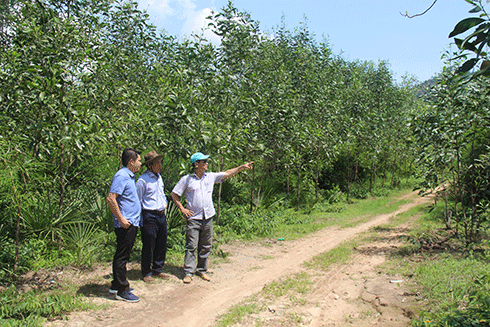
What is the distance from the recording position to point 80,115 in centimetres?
589

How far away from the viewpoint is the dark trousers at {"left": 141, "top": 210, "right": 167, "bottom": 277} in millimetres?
5555

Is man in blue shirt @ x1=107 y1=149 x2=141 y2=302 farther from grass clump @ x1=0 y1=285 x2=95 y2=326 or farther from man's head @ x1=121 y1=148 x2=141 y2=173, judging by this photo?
grass clump @ x1=0 y1=285 x2=95 y2=326

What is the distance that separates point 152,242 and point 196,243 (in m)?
0.73

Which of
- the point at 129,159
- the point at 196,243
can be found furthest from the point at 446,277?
the point at 129,159

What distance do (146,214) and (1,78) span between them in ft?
10.4

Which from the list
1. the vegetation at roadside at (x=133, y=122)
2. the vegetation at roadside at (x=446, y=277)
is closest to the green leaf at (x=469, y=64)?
the vegetation at roadside at (x=133, y=122)

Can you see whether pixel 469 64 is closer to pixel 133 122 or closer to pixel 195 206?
pixel 195 206

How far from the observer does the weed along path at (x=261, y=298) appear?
181 inches

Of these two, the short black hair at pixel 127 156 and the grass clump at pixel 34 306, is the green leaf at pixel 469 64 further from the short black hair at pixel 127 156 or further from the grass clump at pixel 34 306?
the grass clump at pixel 34 306

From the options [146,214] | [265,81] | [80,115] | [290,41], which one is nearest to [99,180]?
[80,115]

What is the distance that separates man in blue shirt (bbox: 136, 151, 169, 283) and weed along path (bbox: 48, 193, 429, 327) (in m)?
0.38

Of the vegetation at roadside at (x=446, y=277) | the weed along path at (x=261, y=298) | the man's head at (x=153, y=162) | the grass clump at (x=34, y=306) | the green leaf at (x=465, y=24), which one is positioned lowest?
the weed along path at (x=261, y=298)

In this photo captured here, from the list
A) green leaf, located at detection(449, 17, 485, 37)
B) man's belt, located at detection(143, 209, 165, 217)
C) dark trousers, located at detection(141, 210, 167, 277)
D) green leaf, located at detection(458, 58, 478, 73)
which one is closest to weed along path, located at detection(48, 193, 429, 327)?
dark trousers, located at detection(141, 210, 167, 277)

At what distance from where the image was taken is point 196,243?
19.6 feet
